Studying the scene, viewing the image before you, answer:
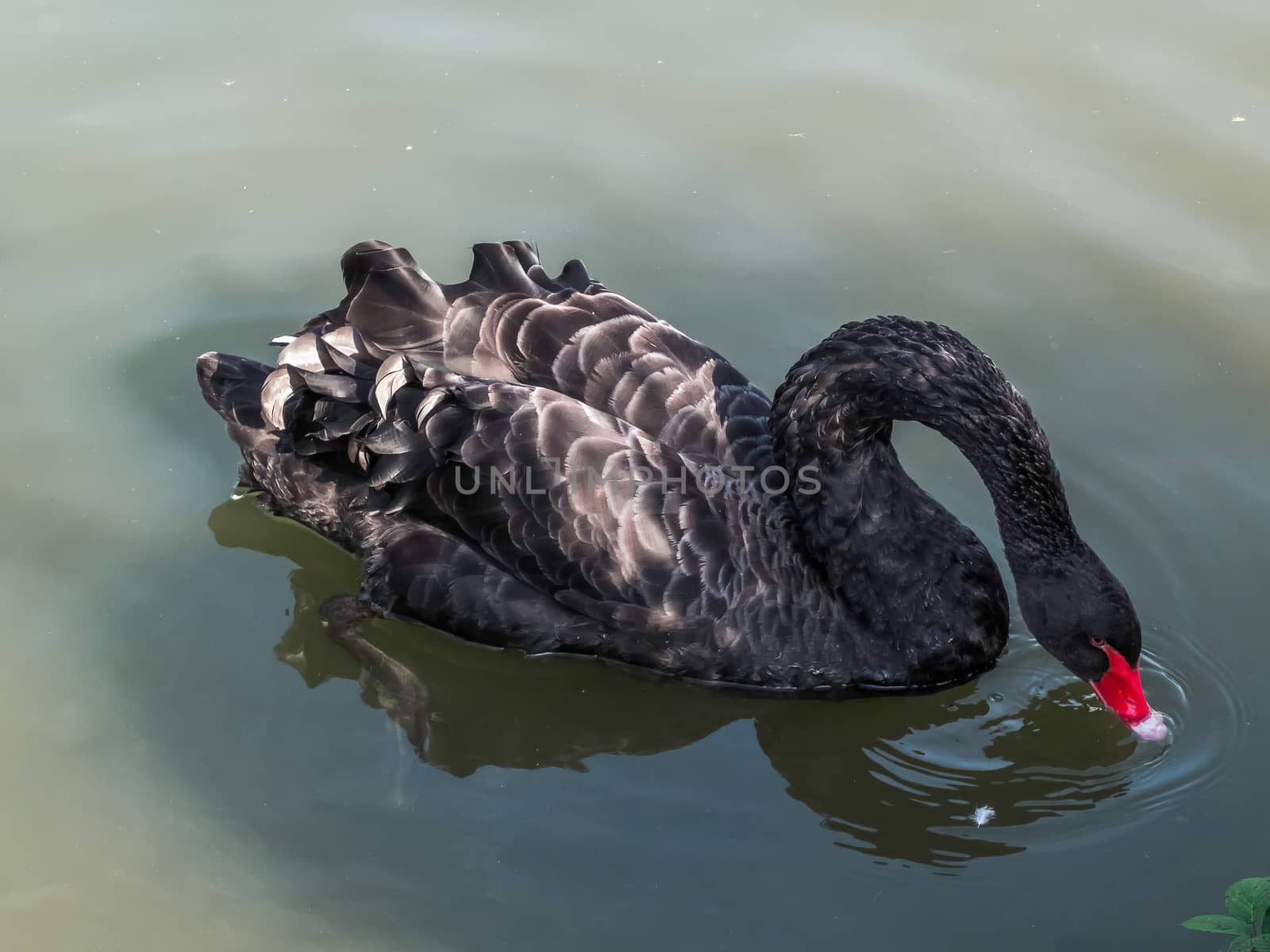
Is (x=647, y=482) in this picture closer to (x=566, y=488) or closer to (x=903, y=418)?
(x=566, y=488)

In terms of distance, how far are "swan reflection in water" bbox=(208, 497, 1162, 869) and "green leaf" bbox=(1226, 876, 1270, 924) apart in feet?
3.28

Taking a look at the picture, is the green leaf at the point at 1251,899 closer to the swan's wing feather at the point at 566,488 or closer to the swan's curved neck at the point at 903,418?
the swan's curved neck at the point at 903,418

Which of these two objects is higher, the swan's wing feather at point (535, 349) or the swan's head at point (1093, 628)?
the swan's wing feather at point (535, 349)

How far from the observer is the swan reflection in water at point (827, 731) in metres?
5.11

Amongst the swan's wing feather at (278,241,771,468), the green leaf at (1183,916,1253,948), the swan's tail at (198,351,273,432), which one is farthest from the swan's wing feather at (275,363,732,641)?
the green leaf at (1183,916,1253,948)

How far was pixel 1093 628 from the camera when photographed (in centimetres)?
498

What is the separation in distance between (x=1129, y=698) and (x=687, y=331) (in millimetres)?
2860

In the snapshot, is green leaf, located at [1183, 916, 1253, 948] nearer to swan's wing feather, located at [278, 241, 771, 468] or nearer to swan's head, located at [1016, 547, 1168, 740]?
swan's head, located at [1016, 547, 1168, 740]

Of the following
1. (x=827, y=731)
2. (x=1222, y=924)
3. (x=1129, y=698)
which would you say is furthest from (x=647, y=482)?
(x=1222, y=924)

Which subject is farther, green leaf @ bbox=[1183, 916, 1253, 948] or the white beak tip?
the white beak tip

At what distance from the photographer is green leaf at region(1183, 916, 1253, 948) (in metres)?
3.88

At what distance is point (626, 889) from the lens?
4.78 metres

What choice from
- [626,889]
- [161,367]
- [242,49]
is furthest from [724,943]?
[242,49]

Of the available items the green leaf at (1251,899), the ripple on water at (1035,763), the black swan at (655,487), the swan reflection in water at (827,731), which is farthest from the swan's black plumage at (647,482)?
the green leaf at (1251,899)
